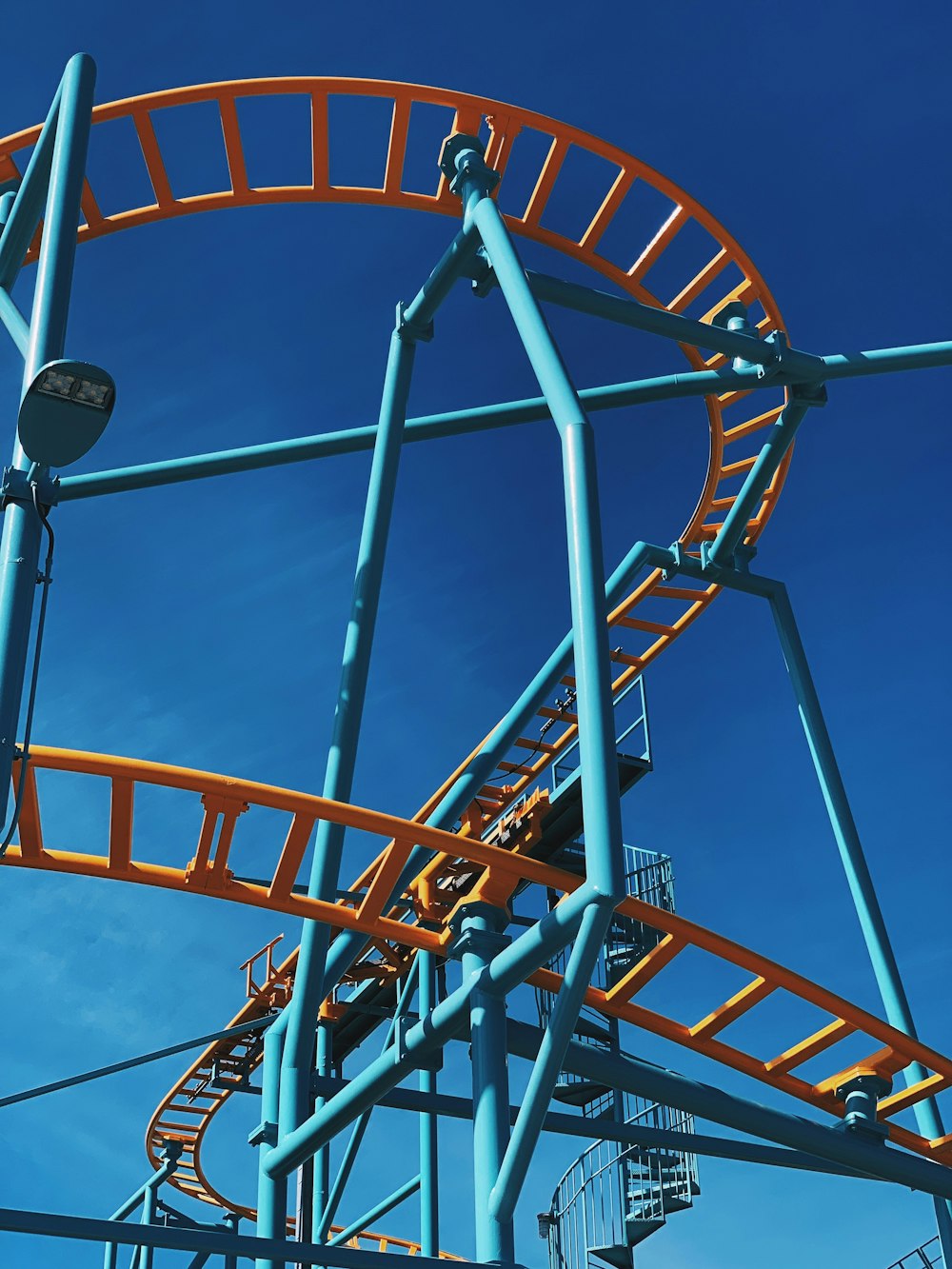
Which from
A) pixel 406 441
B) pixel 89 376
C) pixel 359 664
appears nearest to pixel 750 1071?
pixel 359 664

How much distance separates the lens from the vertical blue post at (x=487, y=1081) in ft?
20.8

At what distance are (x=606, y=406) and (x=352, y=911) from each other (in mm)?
4112

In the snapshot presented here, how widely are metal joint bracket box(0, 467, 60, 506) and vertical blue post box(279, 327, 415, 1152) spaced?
294cm

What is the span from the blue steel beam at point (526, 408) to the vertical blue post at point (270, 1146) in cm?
435

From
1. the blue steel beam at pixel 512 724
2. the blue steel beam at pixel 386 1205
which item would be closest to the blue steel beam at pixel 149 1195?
the blue steel beam at pixel 386 1205

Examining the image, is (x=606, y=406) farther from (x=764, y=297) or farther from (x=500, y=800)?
(x=500, y=800)

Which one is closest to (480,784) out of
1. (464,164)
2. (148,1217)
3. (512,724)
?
(512,724)

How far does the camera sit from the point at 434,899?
895cm

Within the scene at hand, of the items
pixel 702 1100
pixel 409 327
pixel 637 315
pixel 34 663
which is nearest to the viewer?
pixel 34 663

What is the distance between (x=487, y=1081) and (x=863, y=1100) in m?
2.76

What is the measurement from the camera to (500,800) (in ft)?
49.4

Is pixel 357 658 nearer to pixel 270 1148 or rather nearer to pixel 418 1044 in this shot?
pixel 418 1044

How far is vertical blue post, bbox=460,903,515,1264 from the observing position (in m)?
6.35

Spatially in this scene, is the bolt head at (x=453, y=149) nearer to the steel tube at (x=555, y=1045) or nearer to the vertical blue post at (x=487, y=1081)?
the vertical blue post at (x=487, y=1081)
